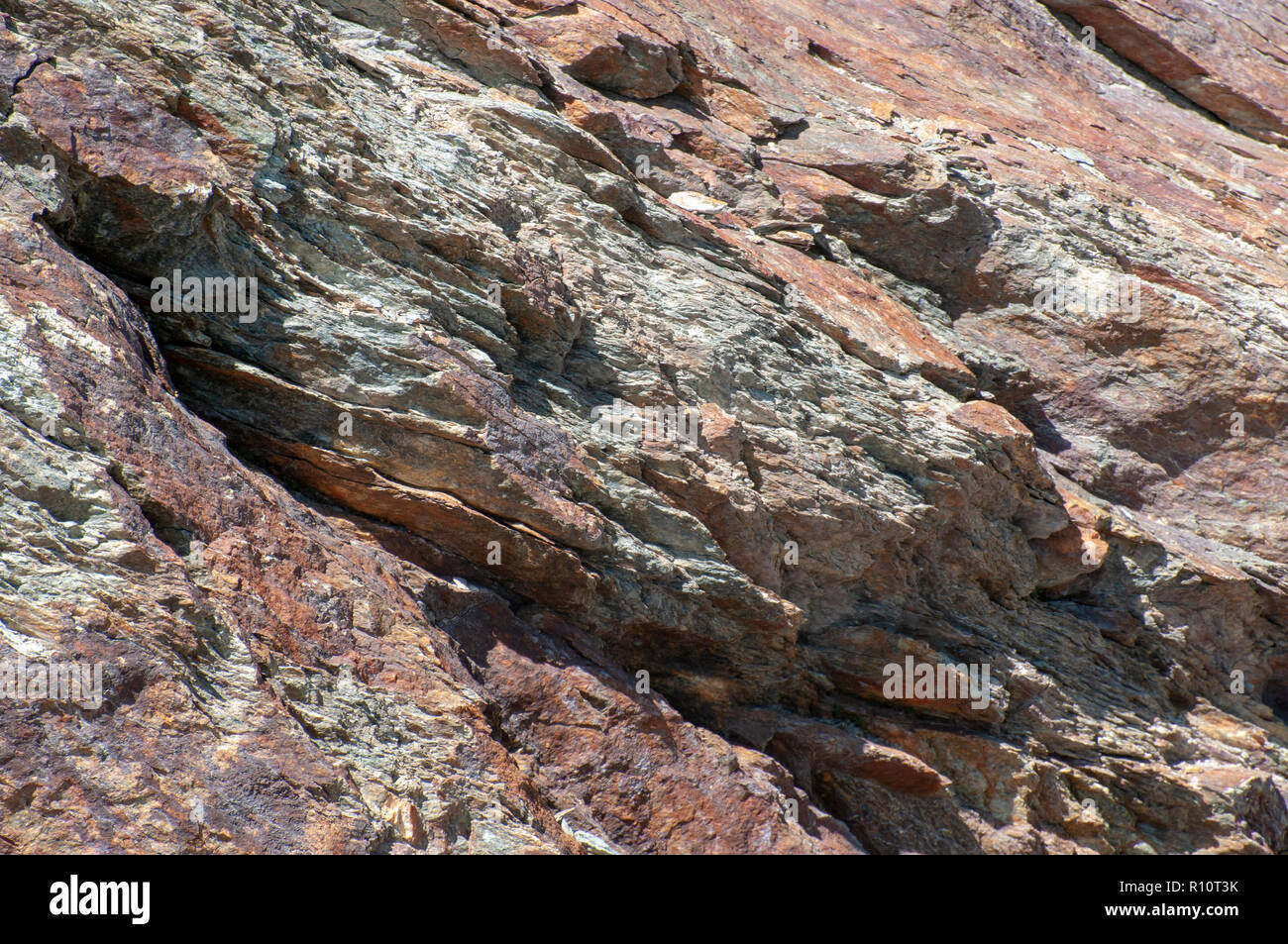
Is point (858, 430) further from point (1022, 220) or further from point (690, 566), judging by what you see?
point (1022, 220)

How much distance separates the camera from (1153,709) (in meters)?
13.1

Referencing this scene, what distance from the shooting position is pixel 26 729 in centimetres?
512

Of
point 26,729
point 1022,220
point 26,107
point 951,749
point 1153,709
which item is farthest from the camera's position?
point 1022,220

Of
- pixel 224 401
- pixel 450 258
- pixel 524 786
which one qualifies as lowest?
pixel 524 786

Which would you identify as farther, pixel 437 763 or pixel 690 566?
pixel 690 566

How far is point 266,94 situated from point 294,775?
720cm

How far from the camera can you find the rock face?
624 cm

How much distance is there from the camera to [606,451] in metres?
9.97

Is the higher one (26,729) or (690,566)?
(26,729)

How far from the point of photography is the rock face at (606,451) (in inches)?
246

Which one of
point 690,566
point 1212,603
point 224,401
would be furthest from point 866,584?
point 224,401

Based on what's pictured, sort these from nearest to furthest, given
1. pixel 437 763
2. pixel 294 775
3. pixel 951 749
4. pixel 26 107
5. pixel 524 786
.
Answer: pixel 294 775 < pixel 437 763 < pixel 524 786 < pixel 26 107 < pixel 951 749

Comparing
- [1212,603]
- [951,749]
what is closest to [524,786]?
[951,749]

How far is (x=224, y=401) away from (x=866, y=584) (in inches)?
298
